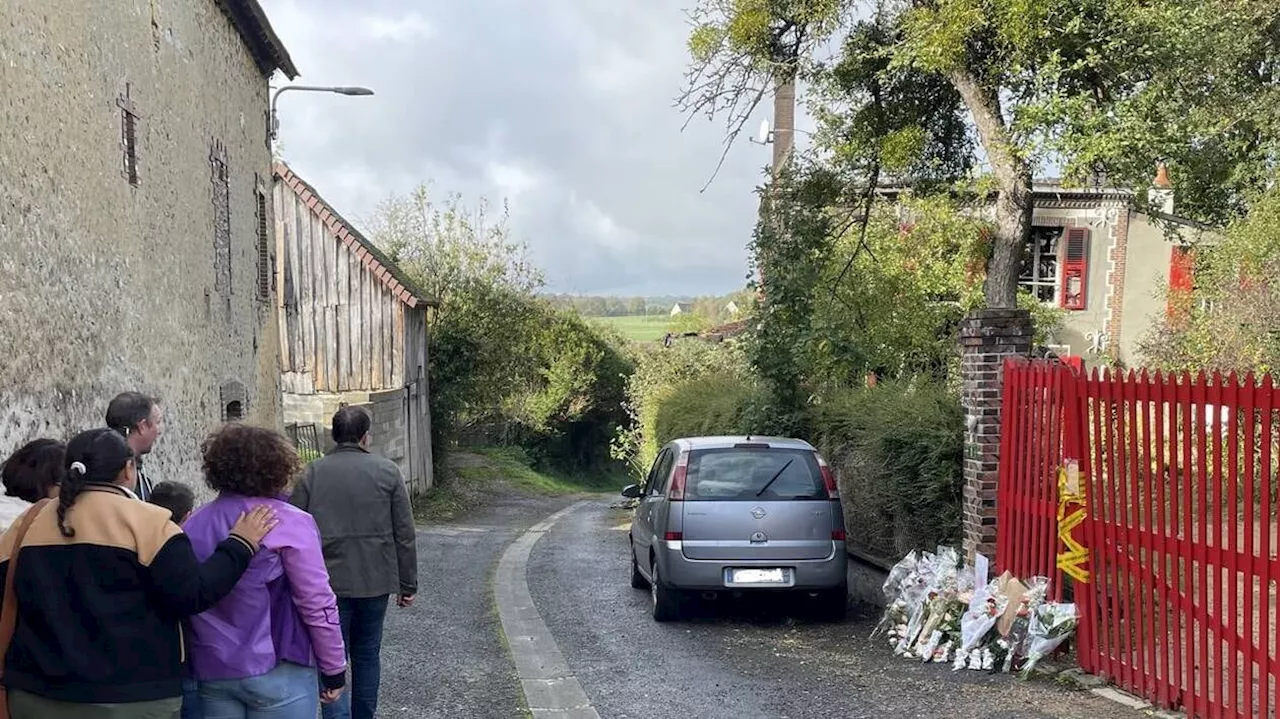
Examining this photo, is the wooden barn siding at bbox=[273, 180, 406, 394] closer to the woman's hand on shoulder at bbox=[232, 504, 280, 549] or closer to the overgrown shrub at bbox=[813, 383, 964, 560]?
the overgrown shrub at bbox=[813, 383, 964, 560]

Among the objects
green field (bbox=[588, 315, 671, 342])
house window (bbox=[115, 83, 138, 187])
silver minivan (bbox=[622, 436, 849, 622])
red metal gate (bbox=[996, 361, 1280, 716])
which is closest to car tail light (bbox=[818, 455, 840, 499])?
silver minivan (bbox=[622, 436, 849, 622])

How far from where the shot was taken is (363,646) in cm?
490

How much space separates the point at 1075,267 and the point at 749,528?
18.4 meters

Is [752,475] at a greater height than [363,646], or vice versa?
[752,475]

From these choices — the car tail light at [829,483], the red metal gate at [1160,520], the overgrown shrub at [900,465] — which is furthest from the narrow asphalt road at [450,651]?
the overgrown shrub at [900,465]

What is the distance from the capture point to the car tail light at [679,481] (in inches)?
320

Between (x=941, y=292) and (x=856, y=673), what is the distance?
1274cm

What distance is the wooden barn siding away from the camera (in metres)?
20.7

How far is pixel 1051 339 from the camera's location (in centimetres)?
2339

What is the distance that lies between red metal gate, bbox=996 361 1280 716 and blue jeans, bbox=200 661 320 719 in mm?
3815

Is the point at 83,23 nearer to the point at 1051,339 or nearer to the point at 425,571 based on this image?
the point at 425,571

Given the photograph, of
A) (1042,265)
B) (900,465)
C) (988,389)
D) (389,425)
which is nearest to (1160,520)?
(988,389)

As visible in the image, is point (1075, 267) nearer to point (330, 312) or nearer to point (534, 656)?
point (330, 312)

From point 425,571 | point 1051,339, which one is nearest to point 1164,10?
point 425,571
